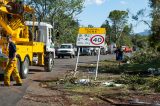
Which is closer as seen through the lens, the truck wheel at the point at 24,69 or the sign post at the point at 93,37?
the sign post at the point at 93,37

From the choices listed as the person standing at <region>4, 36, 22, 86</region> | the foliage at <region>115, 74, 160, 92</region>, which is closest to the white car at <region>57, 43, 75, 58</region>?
the foliage at <region>115, 74, 160, 92</region>

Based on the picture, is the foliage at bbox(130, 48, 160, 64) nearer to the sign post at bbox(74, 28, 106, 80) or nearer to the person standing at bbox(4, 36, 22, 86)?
the sign post at bbox(74, 28, 106, 80)

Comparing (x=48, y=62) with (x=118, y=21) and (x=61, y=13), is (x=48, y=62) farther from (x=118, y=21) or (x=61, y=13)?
(x=118, y=21)

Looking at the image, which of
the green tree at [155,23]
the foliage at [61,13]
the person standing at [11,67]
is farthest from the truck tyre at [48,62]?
the foliage at [61,13]

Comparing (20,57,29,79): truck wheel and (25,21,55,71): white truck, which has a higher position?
(25,21,55,71): white truck

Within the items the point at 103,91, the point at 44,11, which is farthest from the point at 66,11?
the point at 103,91

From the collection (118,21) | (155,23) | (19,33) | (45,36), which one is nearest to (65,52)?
Result: (155,23)

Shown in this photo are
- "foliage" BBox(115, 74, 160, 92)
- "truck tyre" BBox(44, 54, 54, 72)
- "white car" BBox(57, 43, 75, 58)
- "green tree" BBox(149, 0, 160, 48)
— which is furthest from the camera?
"white car" BBox(57, 43, 75, 58)

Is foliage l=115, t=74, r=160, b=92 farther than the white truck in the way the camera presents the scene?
No

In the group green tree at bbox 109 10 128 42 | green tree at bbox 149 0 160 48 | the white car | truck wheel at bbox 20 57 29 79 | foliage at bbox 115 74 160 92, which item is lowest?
foliage at bbox 115 74 160 92

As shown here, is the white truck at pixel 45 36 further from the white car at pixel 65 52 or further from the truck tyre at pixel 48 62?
the white car at pixel 65 52

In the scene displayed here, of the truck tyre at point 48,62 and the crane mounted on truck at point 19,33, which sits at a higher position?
the crane mounted on truck at point 19,33

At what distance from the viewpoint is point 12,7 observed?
24.0 metres

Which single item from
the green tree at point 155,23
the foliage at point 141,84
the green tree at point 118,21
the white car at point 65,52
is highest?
the green tree at point 118,21
